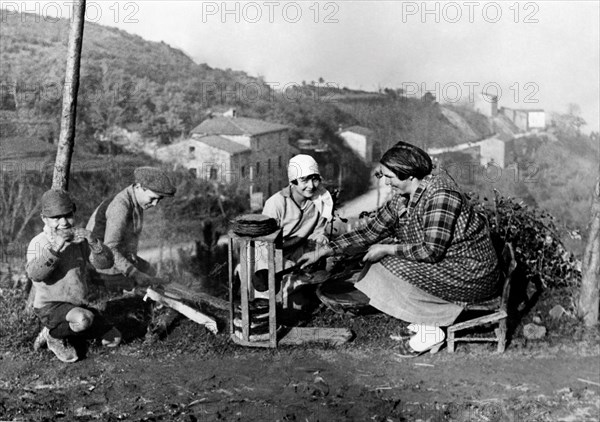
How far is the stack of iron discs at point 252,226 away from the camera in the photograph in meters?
5.08

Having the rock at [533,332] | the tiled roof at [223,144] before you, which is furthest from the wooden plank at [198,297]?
the tiled roof at [223,144]

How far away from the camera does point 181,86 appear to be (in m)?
9.57

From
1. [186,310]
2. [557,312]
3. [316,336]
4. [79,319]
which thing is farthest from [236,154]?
[557,312]

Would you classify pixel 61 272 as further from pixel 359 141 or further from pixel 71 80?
pixel 359 141

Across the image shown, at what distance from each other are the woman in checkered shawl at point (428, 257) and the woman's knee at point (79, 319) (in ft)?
6.39

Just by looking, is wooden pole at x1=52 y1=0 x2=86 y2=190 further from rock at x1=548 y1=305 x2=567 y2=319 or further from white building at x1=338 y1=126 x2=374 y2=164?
rock at x1=548 y1=305 x2=567 y2=319

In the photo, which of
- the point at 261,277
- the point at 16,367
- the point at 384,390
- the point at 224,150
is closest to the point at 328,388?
the point at 384,390

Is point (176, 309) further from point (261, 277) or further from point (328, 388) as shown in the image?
point (328, 388)

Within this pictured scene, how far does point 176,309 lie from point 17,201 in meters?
2.75

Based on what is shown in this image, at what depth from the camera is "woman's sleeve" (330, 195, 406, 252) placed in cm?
543

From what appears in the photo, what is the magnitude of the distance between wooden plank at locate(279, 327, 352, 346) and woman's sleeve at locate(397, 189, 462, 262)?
94cm

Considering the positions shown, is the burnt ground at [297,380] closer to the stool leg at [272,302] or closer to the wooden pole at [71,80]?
the stool leg at [272,302]

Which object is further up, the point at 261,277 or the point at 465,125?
the point at 465,125

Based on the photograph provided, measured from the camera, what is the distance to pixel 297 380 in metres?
4.75
